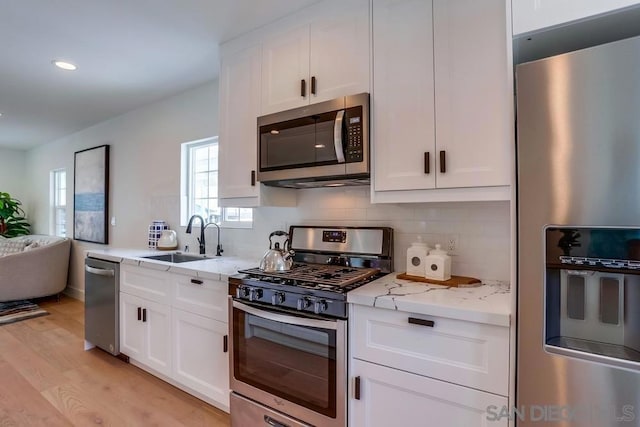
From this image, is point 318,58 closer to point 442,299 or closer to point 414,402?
point 442,299

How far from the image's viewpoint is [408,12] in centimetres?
158

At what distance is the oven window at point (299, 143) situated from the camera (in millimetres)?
1767

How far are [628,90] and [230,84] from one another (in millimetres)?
2062

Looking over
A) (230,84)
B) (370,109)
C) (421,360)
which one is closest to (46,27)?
(230,84)

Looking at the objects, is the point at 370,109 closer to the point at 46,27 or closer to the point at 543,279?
the point at 543,279

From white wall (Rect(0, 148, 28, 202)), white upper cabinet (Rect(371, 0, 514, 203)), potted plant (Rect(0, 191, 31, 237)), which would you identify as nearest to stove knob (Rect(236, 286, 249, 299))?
white upper cabinet (Rect(371, 0, 514, 203))

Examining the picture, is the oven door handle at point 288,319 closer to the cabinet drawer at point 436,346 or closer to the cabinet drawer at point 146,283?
the cabinet drawer at point 436,346

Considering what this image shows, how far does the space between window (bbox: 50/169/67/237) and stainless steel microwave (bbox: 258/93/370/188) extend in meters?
4.98

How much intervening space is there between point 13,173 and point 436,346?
7.82 m

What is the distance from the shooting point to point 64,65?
8.66 ft

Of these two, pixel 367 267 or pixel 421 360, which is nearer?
pixel 421 360

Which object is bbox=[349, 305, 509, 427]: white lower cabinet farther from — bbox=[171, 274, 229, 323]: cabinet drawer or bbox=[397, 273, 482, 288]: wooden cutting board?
bbox=[171, 274, 229, 323]: cabinet drawer

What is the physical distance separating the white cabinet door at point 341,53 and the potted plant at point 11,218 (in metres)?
6.27

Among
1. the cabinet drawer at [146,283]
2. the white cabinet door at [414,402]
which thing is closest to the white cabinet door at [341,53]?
the white cabinet door at [414,402]
